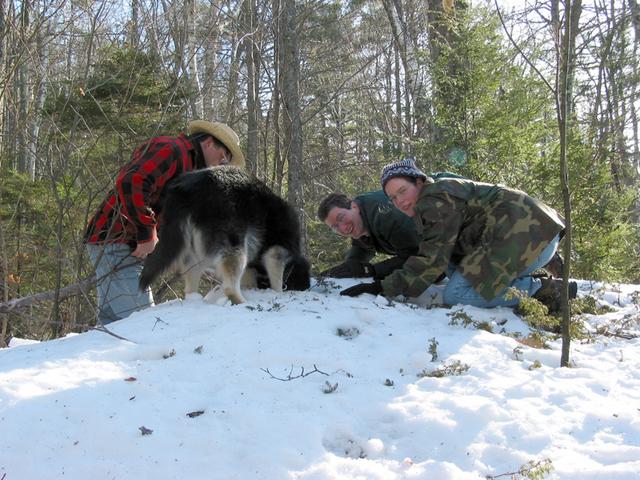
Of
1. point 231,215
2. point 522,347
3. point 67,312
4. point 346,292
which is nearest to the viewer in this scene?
point 522,347

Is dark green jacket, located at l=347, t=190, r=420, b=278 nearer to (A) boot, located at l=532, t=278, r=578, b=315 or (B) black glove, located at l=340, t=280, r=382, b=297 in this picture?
(B) black glove, located at l=340, t=280, r=382, b=297

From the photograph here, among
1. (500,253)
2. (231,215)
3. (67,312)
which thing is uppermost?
(231,215)

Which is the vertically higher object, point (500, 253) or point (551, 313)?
point (500, 253)

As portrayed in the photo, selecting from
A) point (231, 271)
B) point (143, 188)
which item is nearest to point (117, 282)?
point (143, 188)

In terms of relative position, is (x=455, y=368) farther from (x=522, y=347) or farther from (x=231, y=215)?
(x=231, y=215)

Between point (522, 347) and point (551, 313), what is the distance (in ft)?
3.94

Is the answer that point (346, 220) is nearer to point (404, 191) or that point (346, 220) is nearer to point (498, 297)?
point (404, 191)

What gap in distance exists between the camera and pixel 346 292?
15.4ft

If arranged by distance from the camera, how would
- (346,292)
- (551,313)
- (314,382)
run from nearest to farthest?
1. (314,382)
2. (551,313)
3. (346,292)

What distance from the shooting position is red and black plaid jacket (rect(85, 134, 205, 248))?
434cm

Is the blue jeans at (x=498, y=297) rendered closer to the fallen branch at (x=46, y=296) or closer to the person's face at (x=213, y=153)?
the person's face at (x=213, y=153)

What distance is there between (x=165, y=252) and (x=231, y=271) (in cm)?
55

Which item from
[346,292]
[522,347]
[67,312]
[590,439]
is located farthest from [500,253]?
[67,312]

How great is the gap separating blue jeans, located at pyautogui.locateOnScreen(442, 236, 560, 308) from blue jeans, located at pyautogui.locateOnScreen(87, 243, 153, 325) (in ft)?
9.40
